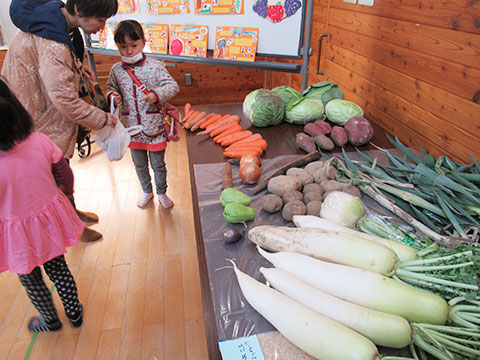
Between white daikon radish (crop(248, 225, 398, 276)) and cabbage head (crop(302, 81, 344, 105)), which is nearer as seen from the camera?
white daikon radish (crop(248, 225, 398, 276))

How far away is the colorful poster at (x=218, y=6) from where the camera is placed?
Answer: 2152 mm

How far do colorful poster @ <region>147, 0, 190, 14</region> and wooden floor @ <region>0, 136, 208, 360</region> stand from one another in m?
1.39

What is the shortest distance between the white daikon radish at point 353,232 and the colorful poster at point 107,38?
2.27 meters

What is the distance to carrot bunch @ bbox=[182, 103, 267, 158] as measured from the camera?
1801 millimetres

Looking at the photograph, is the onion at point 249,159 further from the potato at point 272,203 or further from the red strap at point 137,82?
the red strap at point 137,82

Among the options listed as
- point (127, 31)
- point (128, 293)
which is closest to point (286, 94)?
point (127, 31)

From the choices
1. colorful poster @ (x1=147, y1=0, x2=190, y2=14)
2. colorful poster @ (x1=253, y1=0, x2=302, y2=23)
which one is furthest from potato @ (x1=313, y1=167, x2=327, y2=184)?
colorful poster @ (x1=147, y1=0, x2=190, y2=14)

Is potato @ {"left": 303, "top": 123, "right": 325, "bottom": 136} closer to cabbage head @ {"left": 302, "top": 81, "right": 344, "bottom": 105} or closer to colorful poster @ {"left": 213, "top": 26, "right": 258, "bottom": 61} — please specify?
cabbage head @ {"left": 302, "top": 81, "right": 344, "bottom": 105}

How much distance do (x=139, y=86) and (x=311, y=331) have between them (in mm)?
1660

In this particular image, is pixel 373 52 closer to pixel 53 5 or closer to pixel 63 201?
pixel 53 5

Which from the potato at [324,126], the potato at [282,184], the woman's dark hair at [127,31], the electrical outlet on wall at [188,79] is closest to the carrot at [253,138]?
the potato at [324,126]

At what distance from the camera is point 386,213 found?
1308 mm

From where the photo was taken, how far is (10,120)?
3.42 ft

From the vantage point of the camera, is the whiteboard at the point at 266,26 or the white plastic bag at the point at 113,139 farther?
the whiteboard at the point at 266,26
